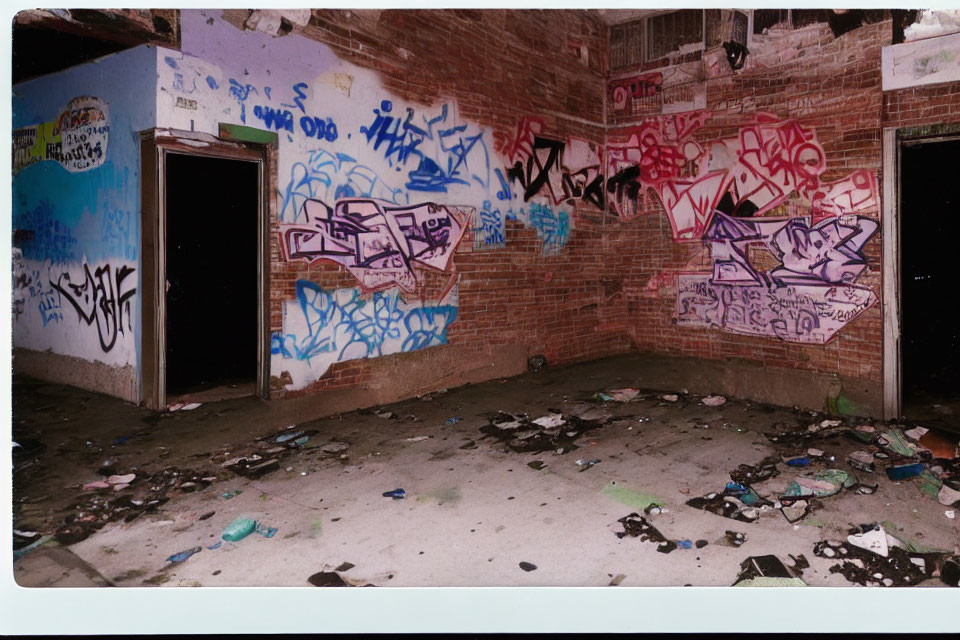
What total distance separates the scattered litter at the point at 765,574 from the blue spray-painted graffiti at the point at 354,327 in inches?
145

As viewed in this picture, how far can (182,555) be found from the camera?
10.1ft

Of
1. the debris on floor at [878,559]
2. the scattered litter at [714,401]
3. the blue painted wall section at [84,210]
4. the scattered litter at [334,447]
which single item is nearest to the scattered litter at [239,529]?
the scattered litter at [334,447]

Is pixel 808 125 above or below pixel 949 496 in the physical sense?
above

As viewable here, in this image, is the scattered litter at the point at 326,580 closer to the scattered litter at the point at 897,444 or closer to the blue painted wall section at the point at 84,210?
the blue painted wall section at the point at 84,210

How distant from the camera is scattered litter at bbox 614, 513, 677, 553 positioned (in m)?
3.16

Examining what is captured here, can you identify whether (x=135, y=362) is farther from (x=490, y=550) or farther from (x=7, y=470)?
(x=490, y=550)

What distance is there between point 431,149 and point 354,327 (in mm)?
1933

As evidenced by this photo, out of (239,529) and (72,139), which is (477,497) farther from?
(72,139)

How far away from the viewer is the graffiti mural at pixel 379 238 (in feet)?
17.3

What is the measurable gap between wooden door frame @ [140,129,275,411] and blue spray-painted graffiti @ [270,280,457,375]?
0.81 metres

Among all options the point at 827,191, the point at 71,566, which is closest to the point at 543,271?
the point at 827,191

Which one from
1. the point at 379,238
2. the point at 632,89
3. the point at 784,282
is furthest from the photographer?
the point at 632,89

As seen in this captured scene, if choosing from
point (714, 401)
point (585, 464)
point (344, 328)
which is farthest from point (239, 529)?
point (714, 401)

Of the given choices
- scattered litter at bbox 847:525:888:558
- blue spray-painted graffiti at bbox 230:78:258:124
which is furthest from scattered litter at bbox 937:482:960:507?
blue spray-painted graffiti at bbox 230:78:258:124
